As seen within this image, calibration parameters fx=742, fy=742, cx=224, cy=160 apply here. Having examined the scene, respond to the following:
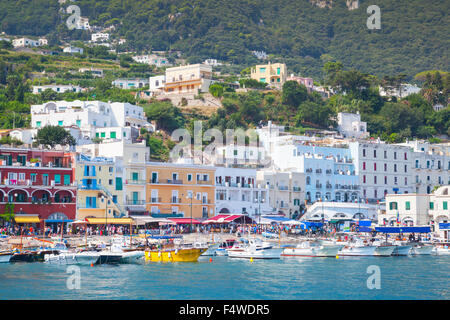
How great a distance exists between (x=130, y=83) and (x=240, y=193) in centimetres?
7165

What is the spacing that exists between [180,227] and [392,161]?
3577 centimetres

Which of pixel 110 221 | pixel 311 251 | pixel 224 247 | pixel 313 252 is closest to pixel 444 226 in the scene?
pixel 313 252

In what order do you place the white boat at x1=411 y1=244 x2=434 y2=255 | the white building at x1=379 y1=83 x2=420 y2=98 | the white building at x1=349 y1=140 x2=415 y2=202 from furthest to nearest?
the white building at x1=379 y1=83 x2=420 y2=98
the white building at x1=349 y1=140 x2=415 y2=202
the white boat at x1=411 y1=244 x2=434 y2=255

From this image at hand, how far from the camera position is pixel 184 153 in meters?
100

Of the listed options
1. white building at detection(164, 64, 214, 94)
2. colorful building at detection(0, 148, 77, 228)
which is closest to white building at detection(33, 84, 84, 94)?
white building at detection(164, 64, 214, 94)

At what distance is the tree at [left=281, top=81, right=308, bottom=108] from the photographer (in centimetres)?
12950

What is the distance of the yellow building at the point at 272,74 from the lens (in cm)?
15089

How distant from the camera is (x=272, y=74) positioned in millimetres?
153250

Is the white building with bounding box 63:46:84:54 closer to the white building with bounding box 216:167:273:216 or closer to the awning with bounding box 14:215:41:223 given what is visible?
the white building with bounding box 216:167:273:216

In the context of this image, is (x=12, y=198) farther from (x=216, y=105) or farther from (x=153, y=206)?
(x=216, y=105)

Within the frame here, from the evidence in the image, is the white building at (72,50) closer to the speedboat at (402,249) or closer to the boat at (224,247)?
the boat at (224,247)

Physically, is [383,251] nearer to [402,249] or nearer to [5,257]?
[402,249]

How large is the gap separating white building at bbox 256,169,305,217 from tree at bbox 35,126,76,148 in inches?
912

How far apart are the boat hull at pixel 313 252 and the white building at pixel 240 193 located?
18.0m
